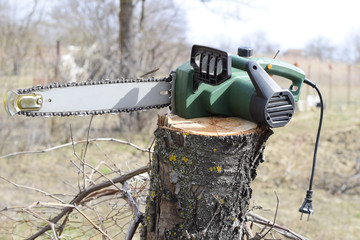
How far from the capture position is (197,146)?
1399mm

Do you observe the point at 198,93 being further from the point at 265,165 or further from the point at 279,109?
the point at 265,165

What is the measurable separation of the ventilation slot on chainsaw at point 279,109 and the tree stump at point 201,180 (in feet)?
0.27

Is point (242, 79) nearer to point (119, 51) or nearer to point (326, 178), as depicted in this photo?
point (326, 178)

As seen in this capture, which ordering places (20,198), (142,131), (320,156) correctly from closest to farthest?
(20,198), (320,156), (142,131)

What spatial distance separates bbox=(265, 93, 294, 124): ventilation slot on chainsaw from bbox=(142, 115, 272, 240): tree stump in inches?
3.2

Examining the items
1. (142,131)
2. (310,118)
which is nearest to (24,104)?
(142,131)

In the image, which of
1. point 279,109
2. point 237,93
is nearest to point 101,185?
point 237,93

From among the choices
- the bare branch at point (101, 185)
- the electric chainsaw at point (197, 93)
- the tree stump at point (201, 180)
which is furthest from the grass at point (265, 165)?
the tree stump at point (201, 180)

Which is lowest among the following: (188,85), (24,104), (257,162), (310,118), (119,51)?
(310,118)

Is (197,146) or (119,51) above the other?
(197,146)

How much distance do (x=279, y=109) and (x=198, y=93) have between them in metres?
0.34

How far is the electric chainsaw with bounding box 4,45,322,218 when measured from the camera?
4.81 feet

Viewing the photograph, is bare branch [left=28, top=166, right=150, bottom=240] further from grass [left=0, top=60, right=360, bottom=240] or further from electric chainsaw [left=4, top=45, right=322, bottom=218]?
grass [left=0, top=60, right=360, bottom=240]

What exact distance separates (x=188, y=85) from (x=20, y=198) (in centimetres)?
377
